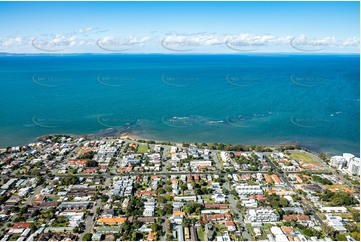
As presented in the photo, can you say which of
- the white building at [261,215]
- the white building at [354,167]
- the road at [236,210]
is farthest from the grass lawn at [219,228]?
the white building at [354,167]

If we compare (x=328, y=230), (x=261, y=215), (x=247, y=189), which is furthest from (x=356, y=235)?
(x=247, y=189)

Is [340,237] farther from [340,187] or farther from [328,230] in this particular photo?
[340,187]

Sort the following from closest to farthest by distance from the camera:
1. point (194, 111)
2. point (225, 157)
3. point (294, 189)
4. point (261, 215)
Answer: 1. point (261, 215)
2. point (294, 189)
3. point (225, 157)
4. point (194, 111)

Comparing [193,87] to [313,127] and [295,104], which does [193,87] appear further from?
[313,127]

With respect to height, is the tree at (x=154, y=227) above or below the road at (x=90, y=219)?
above

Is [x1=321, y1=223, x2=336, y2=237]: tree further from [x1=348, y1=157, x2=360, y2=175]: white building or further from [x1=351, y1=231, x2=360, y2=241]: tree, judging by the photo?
[x1=348, y1=157, x2=360, y2=175]: white building

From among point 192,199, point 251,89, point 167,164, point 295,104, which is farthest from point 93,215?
point 251,89

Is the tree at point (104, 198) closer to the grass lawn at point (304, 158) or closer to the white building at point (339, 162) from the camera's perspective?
the grass lawn at point (304, 158)

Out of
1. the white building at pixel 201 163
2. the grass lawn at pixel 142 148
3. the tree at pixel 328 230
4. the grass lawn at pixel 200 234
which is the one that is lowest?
the grass lawn at pixel 200 234

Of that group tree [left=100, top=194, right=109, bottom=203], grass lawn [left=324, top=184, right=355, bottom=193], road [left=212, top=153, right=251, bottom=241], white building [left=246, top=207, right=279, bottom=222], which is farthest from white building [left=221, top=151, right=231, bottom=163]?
tree [left=100, top=194, right=109, bottom=203]
